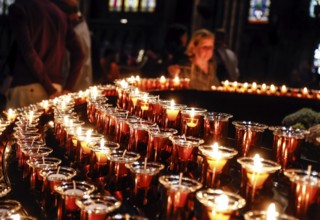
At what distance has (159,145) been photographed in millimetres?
3488

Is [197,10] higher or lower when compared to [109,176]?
higher

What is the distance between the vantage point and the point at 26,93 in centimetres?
645

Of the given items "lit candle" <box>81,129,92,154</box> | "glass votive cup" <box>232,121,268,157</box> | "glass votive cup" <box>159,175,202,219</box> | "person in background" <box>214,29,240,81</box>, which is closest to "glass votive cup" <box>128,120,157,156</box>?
"lit candle" <box>81,129,92,154</box>

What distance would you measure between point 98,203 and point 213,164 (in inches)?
32.8

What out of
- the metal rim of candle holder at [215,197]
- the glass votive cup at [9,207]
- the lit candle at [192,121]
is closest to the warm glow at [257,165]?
the metal rim of candle holder at [215,197]

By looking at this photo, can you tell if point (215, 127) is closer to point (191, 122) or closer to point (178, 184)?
point (191, 122)

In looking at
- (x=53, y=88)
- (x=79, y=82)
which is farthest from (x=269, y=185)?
(x=79, y=82)

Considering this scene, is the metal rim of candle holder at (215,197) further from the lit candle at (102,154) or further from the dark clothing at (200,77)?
the dark clothing at (200,77)

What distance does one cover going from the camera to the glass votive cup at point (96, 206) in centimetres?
236

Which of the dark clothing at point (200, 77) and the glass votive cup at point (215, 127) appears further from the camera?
the dark clothing at point (200, 77)

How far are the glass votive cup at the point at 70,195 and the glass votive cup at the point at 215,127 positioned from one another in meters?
1.34

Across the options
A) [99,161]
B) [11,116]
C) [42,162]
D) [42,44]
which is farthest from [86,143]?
[42,44]

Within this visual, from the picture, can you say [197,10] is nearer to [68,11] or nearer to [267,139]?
[68,11]

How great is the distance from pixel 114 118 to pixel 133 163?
103cm
